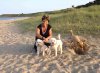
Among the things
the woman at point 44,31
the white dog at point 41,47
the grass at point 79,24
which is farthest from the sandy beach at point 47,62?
the grass at point 79,24

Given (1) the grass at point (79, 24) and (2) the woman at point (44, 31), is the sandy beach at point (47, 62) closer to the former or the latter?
(2) the woman at point (44, 31)

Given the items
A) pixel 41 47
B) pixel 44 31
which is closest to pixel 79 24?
pixel 44 31

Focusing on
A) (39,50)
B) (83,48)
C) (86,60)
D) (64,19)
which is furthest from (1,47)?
(64,19)

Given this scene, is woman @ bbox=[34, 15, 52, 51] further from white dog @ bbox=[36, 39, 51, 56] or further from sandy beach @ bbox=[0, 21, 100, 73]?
sandy beach @ bbox=[0, 21, 100, 73]

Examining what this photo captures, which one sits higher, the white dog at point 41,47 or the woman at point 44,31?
the woman at point 44,31

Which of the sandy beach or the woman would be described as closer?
the sandy beach

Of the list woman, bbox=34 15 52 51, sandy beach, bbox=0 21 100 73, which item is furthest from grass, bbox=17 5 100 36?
woman, bbox=34 15 52 51

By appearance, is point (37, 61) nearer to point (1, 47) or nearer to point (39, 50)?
point (39, 50)

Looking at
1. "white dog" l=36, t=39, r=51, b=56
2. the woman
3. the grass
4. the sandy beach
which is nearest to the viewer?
the sandy beach

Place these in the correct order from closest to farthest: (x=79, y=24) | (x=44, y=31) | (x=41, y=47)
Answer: (x=41, y=47) < (x=44, y=31) < (x=79, y=24)

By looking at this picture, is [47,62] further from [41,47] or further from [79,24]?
[79,24]

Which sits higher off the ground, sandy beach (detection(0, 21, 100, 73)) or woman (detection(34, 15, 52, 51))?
woman (detection(34, 15, 52, 51))

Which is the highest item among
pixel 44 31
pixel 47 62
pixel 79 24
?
pixel 44 31

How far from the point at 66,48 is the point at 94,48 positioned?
3.31ft
